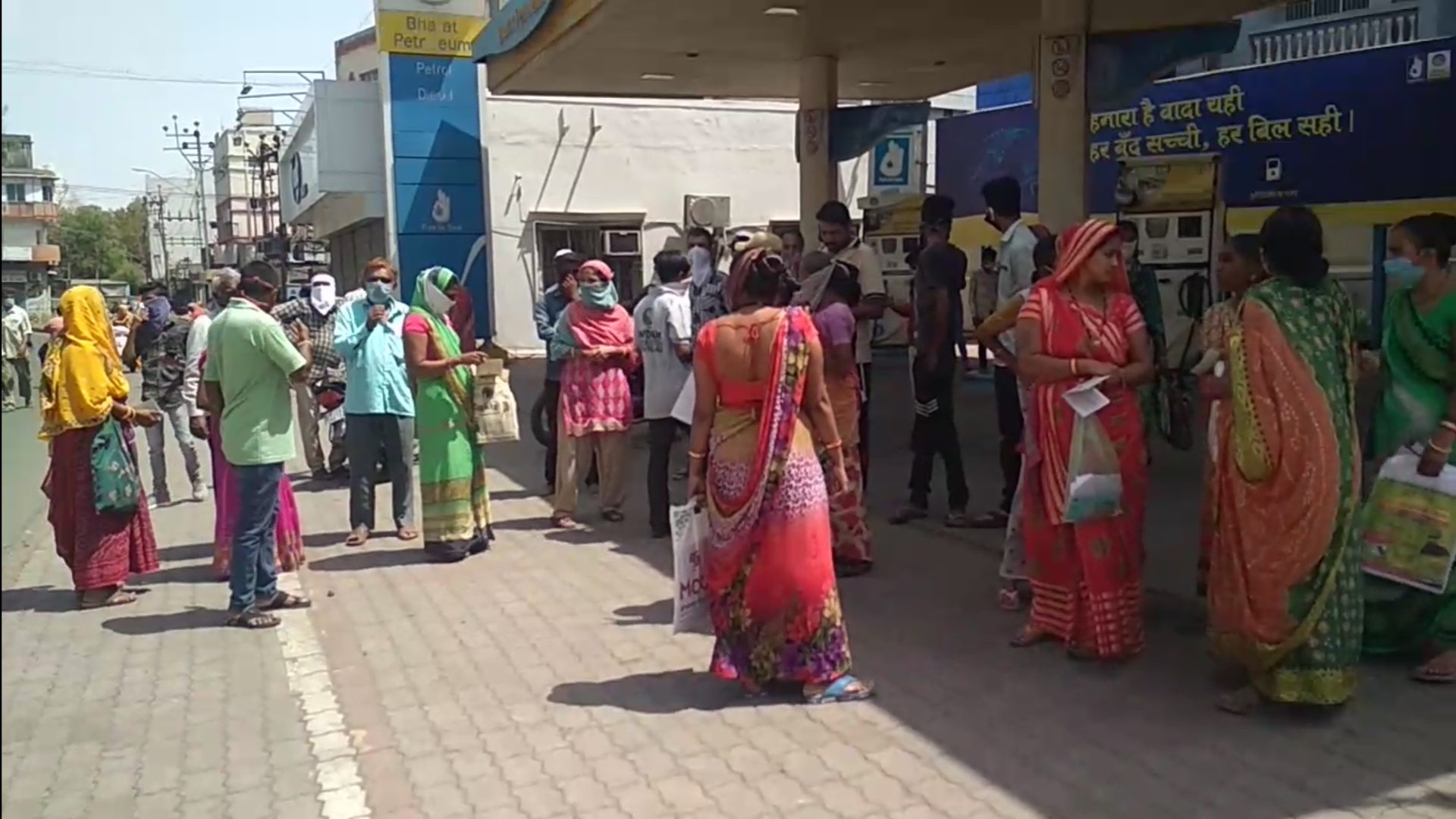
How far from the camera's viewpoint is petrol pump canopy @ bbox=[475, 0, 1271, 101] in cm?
1026

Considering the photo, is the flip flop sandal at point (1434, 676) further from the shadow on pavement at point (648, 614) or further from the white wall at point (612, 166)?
the white wall at point (612, 166)

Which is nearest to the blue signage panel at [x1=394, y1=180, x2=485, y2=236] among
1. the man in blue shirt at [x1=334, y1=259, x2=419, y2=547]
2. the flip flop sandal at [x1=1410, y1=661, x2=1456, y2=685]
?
the man in blue shirt at [x1=334, y1=259, x2=419, y2=547]

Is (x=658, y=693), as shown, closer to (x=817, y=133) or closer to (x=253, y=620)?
(x=253, y=620)

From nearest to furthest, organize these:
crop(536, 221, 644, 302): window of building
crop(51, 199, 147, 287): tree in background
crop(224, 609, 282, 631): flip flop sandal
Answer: crop(224, 609, 282, 631): flip flop sandal, crop(536, 221, 644, 302): window of building, crop(51, 199, 147, 287): tree in background

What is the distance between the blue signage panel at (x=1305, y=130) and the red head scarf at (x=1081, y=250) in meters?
5.80

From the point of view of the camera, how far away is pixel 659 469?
727 cm

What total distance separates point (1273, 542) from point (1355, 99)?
997cm

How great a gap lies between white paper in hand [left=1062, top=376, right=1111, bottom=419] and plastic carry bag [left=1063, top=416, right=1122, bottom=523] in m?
0.05

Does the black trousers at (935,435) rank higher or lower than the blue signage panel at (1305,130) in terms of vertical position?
lower

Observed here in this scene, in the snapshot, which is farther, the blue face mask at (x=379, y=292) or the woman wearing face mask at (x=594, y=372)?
the woman wearing face mask at (x=594, y=372)

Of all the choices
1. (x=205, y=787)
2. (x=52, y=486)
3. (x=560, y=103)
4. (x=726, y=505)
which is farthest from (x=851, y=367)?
(x=560, y=103)

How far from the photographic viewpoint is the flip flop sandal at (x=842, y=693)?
450 centimetres

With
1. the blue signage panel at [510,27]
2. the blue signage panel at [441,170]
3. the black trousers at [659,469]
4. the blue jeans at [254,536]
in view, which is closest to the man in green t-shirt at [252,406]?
the blue jeans at [254,536]

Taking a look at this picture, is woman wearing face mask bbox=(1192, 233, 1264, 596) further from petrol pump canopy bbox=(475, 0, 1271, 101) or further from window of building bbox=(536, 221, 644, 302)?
window of building bbox=(536, 221, 644, 302)
